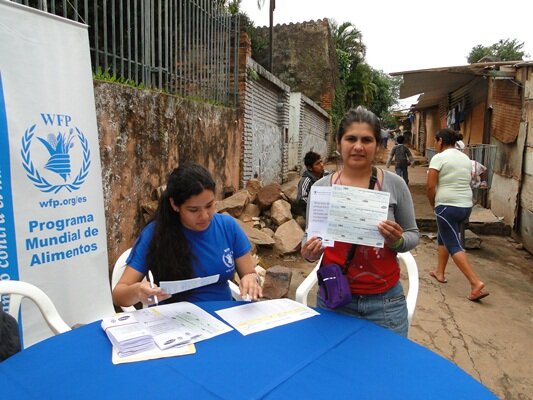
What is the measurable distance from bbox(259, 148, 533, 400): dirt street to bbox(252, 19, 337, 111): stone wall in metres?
13.3

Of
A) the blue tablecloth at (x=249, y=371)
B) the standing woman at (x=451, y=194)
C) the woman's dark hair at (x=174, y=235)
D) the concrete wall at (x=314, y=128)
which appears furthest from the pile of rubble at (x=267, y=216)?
the concrete wall at (x=314, y=128)

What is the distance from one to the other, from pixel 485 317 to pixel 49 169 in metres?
4.06

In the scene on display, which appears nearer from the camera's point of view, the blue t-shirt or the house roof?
the blue t-shirt

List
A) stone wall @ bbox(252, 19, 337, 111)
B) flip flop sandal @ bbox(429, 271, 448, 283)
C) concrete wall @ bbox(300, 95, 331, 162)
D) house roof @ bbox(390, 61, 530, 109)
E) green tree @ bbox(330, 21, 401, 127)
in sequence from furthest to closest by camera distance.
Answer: green tree @ bbox(330, 21, 401, 127)
stone wall @ bbox(252, 19, 337, 111)
concrete wall @ bbox(300, 95, 331, 162)
house roof @ bbox(390, 61, 530, 109)
flip flop sandal @ bbox(429, 271, 448, 283)

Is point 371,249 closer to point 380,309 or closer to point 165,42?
point 380,309

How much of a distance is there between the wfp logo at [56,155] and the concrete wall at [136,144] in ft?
2.84

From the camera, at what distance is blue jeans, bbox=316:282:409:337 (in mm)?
1886

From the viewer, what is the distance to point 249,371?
1291mm

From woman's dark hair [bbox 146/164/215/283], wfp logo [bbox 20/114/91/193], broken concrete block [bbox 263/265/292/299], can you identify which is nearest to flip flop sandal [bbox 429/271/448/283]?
broken concrete block [bbox 263/265/292/299]

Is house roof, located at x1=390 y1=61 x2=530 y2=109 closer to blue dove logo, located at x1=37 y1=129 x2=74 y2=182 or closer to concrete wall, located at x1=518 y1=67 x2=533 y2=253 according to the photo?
concrete wall, located at x1=518 y1=67 x2=533 y2=253

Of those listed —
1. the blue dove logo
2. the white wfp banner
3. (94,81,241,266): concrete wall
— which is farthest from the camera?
(94,81,241,266): concrete wall

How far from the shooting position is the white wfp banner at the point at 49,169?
7.23 feet

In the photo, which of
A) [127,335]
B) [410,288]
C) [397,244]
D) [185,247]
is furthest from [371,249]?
[127,335]

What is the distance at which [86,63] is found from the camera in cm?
266
